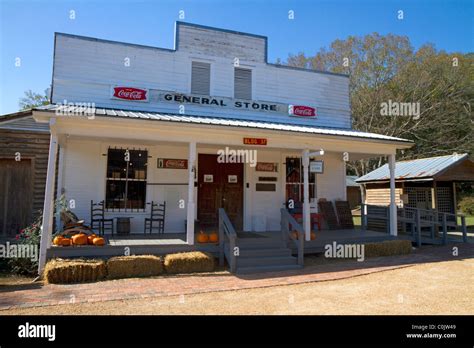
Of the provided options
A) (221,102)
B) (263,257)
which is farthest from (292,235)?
(221,102)

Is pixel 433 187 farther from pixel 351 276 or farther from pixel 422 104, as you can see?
pixel 422 104

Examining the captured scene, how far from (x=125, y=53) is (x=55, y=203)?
5.05m

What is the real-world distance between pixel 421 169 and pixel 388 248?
6.82 m

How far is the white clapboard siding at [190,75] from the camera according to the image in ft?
33.0

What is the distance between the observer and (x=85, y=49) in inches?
401

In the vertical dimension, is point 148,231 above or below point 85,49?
below

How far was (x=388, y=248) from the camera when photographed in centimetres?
955

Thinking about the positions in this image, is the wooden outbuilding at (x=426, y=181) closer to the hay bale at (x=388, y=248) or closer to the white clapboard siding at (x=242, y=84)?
the hay bale at (x=388, y=248)

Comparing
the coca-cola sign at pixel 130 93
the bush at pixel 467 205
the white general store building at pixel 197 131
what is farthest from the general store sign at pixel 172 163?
the bush at pixel 467 205

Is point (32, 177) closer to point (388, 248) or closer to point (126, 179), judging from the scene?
point (126, 179)

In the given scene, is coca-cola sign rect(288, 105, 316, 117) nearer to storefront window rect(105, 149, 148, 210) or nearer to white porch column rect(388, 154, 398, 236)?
white porch column rect(388, 154, 398, 236)

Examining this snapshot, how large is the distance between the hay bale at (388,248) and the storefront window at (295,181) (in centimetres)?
293

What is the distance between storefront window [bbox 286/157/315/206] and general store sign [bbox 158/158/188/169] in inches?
142
